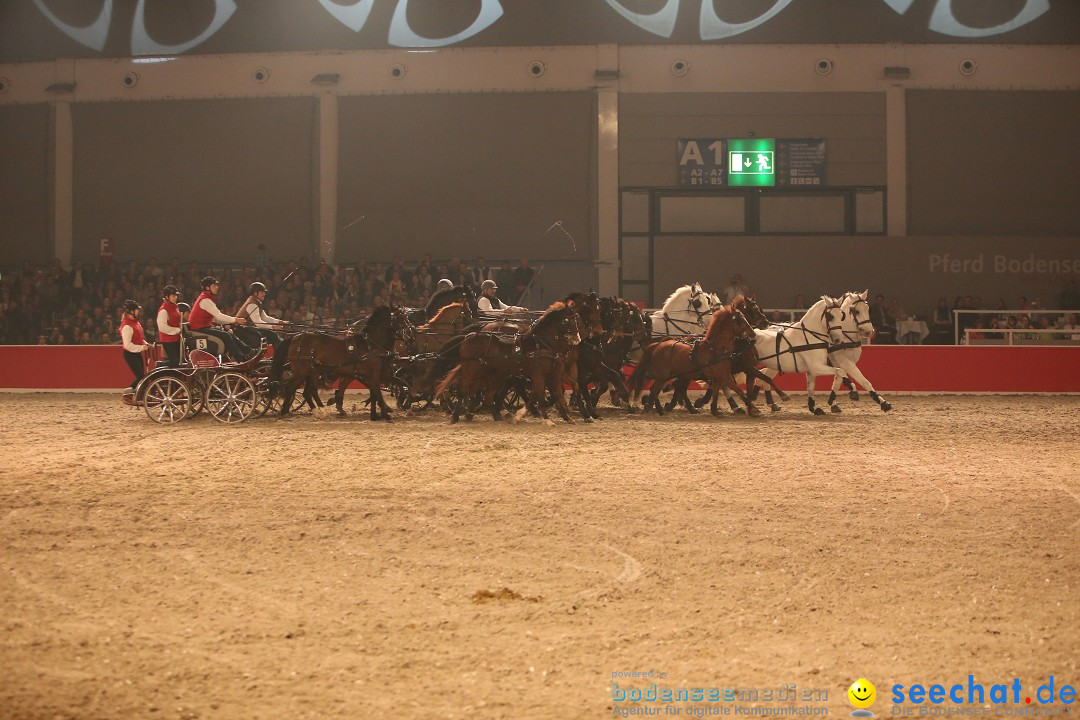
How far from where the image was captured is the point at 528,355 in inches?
534

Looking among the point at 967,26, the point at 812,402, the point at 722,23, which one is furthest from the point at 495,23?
the point at 812,402

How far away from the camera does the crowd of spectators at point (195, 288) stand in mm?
23031

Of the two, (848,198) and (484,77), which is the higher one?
(484,77)

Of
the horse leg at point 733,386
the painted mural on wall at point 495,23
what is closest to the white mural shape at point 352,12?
the painted mural on wall at point 495,23

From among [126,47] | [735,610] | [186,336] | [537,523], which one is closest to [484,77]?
[126,47]

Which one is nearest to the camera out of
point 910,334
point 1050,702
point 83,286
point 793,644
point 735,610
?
point 1050,702

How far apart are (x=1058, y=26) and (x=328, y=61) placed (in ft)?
58.0

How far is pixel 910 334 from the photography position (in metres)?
22.0

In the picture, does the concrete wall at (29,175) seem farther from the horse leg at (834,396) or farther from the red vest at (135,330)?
the horse leg at (834,396)

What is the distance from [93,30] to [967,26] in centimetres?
2158

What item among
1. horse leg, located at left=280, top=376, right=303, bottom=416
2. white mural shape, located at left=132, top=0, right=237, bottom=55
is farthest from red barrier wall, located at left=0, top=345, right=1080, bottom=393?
white mural shape, located at left=132, top=0, right=237, bottom=55

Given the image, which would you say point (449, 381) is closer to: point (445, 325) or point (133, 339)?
point (445, 325)

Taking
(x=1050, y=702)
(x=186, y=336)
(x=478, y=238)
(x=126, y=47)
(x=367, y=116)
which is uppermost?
(x=126, y=47)

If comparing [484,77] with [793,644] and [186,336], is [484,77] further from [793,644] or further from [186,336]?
[793,644]
